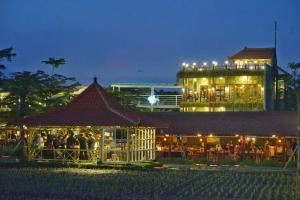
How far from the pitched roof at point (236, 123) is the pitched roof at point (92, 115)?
3856mm

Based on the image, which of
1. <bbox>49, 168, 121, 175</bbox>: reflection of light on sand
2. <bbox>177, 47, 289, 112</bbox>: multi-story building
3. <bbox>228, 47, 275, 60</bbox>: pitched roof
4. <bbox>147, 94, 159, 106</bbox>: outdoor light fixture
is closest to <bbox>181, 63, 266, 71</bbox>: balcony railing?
<bbox>177, 47, 289, 112</bbox>: multi-story building

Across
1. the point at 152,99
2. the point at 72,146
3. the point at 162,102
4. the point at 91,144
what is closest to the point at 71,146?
the point at 72,146

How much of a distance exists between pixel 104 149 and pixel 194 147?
6600mm

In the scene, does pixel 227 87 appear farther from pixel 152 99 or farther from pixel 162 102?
pixel 162 102

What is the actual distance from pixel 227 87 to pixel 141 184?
25636mm

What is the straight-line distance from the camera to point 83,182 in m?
18.2

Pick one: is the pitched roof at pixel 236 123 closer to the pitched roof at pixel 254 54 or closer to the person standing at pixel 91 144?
the person standing at pixel 91 144

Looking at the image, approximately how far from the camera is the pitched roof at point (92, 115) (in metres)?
24.7

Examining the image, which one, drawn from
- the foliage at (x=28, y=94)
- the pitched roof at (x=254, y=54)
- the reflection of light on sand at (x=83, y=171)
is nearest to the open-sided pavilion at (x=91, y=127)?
the reflection of light on sand at (x=83, y=171)

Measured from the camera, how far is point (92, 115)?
83.4 ft

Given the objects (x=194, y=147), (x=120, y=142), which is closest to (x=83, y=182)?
(x=120, y=142)

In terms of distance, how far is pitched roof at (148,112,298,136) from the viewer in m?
29.2

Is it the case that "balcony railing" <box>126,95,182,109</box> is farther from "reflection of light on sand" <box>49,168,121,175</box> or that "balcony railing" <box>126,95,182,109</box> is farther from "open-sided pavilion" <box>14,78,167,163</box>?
"reflection of light on sand" <box>49,168,121,175</box>

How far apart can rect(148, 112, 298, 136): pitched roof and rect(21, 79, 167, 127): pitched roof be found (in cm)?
386
